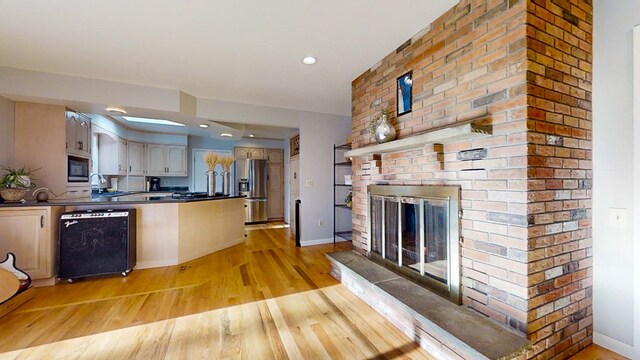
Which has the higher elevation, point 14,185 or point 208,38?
point 208,38

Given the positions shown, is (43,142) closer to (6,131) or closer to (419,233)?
(6,131)

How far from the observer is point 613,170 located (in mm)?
1624

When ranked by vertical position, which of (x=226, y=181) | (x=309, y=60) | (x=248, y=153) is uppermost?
(x=309, y=60)

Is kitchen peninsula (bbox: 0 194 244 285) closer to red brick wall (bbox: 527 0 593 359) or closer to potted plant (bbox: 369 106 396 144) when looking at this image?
potted plant (bbox: 369 106 396 144)

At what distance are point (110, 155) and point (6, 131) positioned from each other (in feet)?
7.73

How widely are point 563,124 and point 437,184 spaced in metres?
0.82

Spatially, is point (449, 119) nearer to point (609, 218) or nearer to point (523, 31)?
point (523, 31)

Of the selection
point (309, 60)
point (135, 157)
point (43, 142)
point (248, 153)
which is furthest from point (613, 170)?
point (135, 157)

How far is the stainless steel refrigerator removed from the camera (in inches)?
255

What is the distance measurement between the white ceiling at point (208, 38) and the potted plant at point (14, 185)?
124 centimetres

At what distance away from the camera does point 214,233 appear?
13.3 feet

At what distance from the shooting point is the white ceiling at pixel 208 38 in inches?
75.4

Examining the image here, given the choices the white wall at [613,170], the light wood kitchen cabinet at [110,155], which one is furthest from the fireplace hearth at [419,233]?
the light wood kitchen cabinet at [110,155]

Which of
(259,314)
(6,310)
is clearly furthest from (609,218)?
(6,310)
